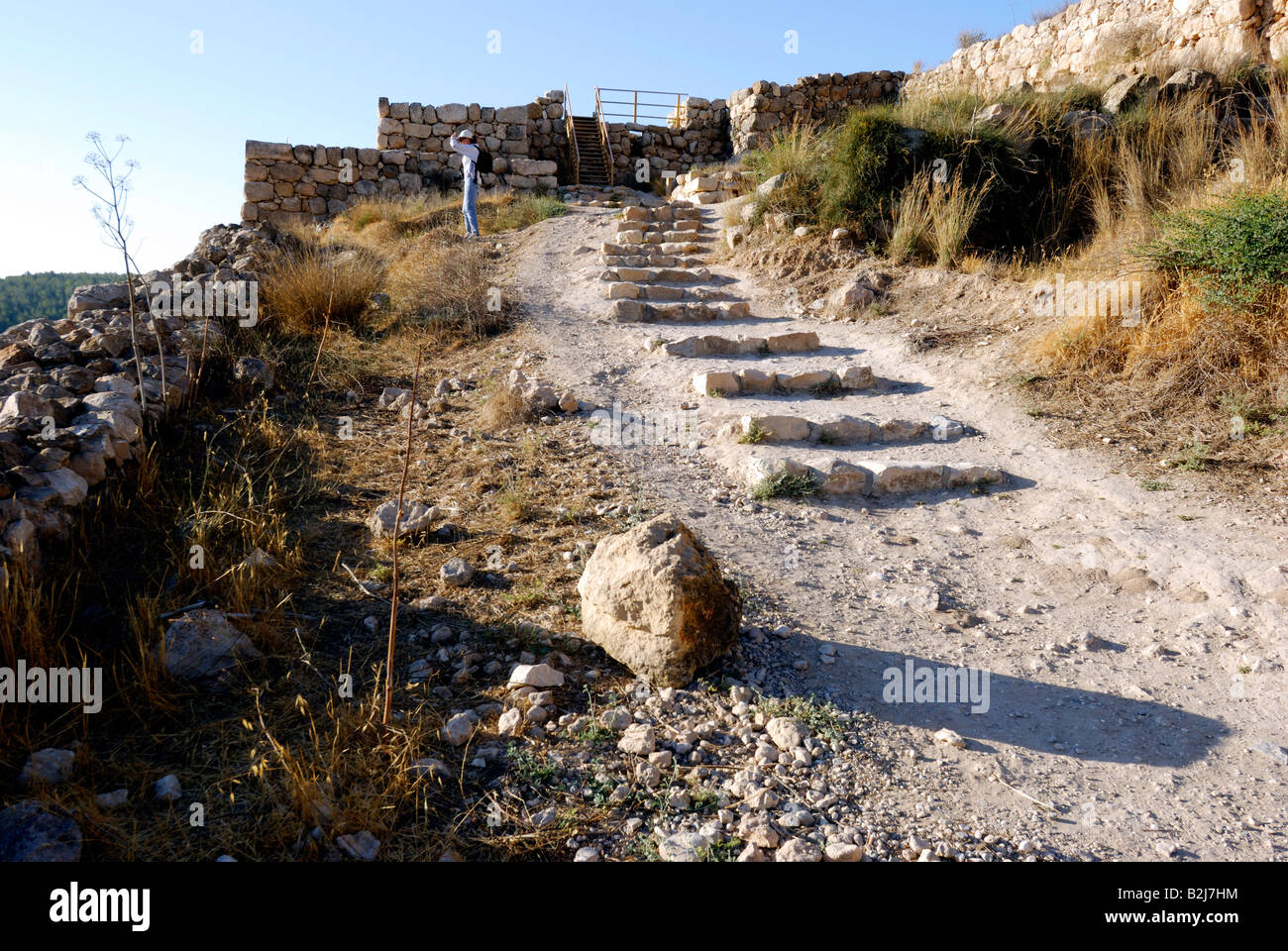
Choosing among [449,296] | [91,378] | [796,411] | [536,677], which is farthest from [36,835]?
[449,296]

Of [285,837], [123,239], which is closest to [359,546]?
[285,837]

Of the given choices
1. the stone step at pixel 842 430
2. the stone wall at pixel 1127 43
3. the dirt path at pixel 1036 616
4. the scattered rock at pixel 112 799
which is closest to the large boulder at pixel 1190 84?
the stone wall at pixel 1127 43

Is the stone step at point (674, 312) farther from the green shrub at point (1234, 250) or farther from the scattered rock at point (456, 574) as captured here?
the scattered rock at point (456, 574)

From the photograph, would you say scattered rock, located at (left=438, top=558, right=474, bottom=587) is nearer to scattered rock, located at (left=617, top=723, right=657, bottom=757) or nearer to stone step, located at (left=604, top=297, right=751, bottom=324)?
scattered rock, located at (left=617, top=723, right=657, bottom=757)

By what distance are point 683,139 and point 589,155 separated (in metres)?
2.53

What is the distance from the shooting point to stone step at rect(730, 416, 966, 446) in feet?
18.4

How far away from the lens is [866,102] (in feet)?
60.4

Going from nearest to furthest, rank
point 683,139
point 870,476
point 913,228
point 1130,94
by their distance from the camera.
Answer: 1. point 870,476
2. point 913,228
3. point 1130,94
4. point 683,139

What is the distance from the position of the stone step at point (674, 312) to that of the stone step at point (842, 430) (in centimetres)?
315

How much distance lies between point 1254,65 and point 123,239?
476 inches

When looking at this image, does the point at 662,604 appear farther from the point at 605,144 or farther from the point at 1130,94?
the point at 605,144

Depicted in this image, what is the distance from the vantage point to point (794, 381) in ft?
21.9

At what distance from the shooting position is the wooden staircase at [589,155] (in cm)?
1823
